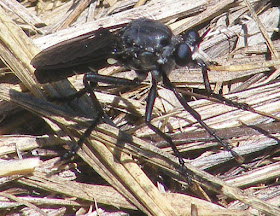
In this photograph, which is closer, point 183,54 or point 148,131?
point 183,54

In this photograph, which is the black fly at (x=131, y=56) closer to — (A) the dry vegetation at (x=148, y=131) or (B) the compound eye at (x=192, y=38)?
(B) the compound eye at (x=192, y=38)

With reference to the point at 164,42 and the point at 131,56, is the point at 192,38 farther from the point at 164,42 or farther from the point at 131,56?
the point at 131,56

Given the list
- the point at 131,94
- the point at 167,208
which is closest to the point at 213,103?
the point at 131,94

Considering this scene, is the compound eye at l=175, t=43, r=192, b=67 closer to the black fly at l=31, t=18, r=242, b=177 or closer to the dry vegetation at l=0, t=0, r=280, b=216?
the black fly at l=31, t=18, r=242, b=177

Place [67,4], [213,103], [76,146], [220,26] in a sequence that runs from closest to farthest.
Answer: [76,146] → [213,103] → [220,26] → [67,4]

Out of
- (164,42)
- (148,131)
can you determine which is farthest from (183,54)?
(148,131)

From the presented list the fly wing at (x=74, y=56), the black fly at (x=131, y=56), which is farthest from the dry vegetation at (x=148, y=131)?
the fly wing at (x=74, y=56)

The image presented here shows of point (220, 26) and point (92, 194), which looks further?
point (220, 26)

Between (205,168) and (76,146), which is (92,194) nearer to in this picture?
(76,146)

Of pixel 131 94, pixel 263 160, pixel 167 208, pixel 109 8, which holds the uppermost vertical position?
pixel 109 8
